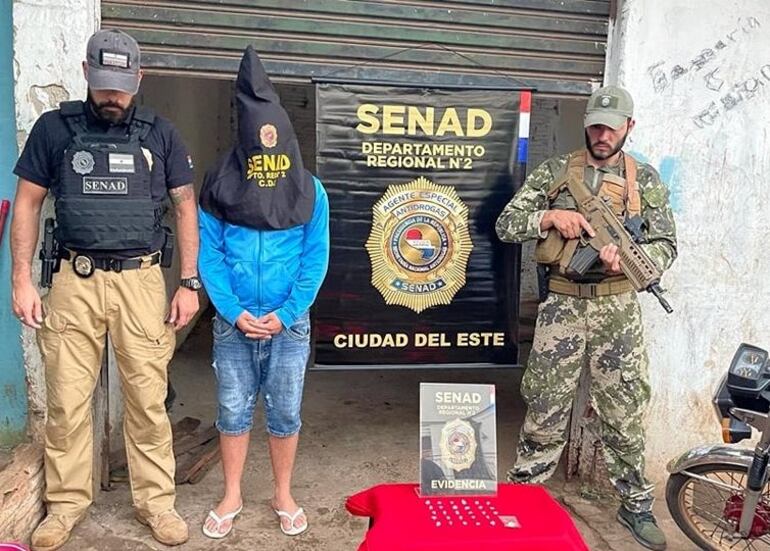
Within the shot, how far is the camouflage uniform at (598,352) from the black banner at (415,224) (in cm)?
31

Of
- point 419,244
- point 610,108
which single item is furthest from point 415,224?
point 610,108

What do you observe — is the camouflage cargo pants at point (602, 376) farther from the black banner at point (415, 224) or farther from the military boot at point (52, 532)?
the military boot at point (52, 532)

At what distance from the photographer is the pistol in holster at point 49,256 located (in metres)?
3.00

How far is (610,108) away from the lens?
324cm

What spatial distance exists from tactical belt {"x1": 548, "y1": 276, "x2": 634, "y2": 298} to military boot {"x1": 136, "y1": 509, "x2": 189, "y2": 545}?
1.97 metres

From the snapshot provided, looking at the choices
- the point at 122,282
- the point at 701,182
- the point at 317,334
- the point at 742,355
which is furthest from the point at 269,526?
the point at 701,182

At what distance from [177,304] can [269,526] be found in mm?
1091

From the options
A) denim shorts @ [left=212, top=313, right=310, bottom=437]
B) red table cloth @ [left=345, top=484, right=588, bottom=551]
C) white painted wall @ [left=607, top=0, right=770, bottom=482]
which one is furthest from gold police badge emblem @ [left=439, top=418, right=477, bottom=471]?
white painted wall @ [left=607, top=0, right=770, bottom=482]

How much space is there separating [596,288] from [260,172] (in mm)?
1545

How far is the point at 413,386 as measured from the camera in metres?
5.55

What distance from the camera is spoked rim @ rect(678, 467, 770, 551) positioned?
3.15 m

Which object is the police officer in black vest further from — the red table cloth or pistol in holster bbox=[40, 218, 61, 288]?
the red table cloth

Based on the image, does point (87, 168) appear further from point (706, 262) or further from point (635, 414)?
point (706, 262)

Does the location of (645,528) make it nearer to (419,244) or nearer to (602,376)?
(602,376)
